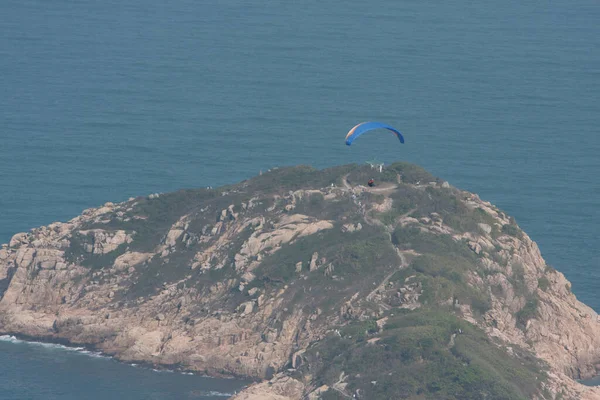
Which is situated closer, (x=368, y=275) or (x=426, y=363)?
(x=426, y=363)

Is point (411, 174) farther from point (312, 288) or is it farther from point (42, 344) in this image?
point (42, 344)

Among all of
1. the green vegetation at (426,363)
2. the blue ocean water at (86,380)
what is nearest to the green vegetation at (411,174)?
the green vegetation at (426,363)

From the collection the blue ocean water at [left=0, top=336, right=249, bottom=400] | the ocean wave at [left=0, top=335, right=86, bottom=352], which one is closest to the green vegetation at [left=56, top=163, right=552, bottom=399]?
the ocean wave at [left=0, top=335, right=86, bottom=352]

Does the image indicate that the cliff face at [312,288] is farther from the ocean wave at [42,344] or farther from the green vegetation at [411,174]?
the ocean wave at [42,344]

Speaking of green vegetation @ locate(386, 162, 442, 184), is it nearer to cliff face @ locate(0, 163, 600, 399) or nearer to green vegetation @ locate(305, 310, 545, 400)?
cliff face @ locate(0, 163, 600, 399)

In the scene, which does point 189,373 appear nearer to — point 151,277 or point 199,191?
point 151,277

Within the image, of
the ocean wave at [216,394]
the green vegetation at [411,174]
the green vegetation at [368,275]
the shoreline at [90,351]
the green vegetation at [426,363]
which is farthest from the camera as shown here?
the green vegetation at [411,174]

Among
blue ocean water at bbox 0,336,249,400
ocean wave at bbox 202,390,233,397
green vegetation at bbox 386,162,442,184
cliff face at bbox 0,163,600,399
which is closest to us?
cliff face at bbox 0,163,600,399

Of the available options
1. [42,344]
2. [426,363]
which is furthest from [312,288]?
[42,344]

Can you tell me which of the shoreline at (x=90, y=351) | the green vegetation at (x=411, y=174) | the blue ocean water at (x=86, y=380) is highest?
the green vegetation at (x=411, y=174)

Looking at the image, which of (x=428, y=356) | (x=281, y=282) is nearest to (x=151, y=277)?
(x=281, y=282)
